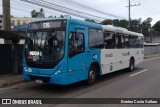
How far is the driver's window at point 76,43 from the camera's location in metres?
10.4

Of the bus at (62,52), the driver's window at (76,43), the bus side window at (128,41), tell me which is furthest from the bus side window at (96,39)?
the bus side window at (128,41)

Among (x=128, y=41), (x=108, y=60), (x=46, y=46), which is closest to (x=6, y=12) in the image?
(x=46, y=46)

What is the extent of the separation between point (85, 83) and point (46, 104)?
4.05 meters

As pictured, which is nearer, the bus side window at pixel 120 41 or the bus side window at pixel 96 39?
the bus side window at pixel 96 39

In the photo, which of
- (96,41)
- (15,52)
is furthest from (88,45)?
(15,52)

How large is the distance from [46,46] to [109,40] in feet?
16.4

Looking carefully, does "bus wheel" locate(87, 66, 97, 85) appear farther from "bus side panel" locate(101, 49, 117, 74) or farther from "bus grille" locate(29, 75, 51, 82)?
"bus grille" locate(29, 75, 51, 82)

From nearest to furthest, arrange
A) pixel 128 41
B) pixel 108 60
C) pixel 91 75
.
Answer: pixel 91 75, pixel 108 60, pixel 128 41

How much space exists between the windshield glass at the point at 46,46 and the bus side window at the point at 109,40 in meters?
4.12

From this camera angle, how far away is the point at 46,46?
1023cm

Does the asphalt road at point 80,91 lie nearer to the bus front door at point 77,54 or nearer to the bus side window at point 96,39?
the bus front door at point 77,54

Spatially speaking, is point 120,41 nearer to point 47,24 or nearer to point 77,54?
point 77,54

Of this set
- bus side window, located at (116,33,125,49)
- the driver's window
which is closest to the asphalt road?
the driver's window

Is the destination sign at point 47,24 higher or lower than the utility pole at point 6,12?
lower
